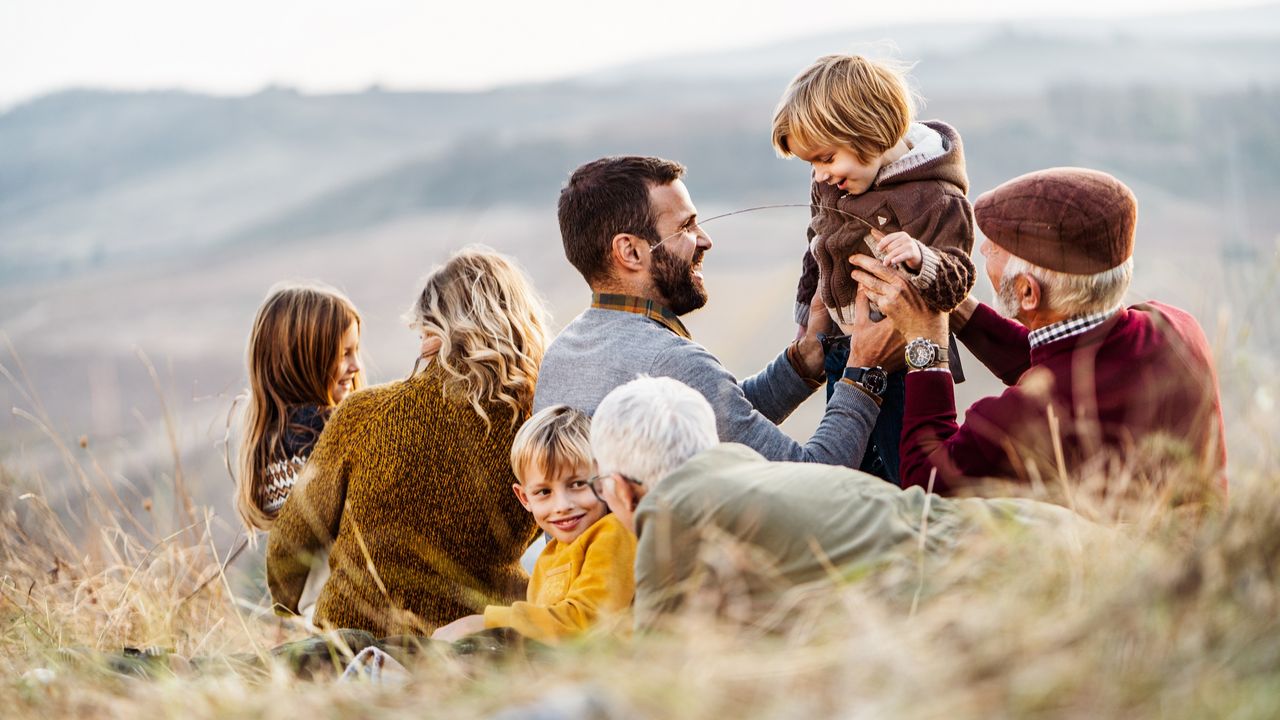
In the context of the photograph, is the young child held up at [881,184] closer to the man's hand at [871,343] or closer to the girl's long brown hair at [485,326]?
the man's hand at [871,343]

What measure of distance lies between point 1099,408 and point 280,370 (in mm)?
2799

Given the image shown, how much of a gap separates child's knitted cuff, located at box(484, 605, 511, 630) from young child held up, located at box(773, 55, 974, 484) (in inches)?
49.0

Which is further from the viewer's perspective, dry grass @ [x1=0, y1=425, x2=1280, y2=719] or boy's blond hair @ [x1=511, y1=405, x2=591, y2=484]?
boy's blond hair @ [x1=511, y1=405, x2=591, y2=484]

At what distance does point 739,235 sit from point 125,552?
60.8 ft

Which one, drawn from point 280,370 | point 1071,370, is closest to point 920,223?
point 1071,370

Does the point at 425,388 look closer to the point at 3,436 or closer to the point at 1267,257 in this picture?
the point at 1267,257

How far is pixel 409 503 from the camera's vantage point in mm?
3361

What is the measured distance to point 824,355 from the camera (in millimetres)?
3709

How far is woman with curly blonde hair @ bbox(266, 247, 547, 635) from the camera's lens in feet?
11.0

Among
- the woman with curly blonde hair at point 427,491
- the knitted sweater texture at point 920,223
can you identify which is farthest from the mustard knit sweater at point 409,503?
the knitted sweater texture at point 920,223

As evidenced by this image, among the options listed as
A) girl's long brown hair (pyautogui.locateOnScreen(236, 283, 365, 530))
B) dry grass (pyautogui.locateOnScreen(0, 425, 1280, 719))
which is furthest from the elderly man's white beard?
girl's long brown hair (pyautogui.locateOnScreen(236, 283, 365, 530))

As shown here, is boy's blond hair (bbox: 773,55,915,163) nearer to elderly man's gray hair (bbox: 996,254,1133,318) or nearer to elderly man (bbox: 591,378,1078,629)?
elderly man's gray hair (bbox: 996,254,1133,318)

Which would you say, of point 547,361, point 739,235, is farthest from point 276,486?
point 739,235

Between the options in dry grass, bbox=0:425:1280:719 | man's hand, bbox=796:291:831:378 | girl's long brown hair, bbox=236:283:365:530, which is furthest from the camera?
girl's long brown hair, bbox=236:283:365:530
